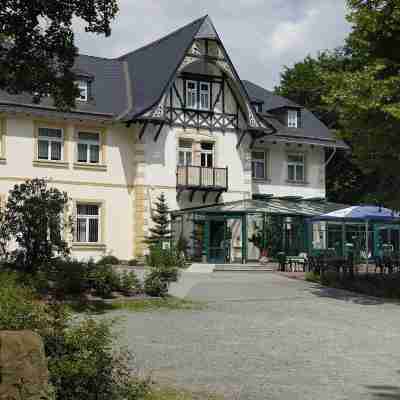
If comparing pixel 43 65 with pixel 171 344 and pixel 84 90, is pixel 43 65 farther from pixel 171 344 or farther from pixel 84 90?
pixel 84 90

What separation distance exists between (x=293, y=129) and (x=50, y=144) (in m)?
12.8

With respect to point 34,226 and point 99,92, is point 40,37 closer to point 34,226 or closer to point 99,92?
point 34,226

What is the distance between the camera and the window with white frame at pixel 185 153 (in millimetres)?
30984

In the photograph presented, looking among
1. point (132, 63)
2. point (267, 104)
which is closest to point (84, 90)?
point (132, 63)

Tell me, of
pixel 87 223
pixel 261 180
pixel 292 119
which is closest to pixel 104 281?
pixel 87 223

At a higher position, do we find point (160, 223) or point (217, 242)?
point (160, 223)

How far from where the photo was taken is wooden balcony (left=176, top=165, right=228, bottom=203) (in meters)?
30.3

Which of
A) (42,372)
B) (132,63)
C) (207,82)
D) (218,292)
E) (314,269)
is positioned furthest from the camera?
(132,63)

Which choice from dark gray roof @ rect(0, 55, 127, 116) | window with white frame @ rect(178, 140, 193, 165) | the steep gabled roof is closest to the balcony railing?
window with white frame @ rect(178, 140, 193, 165)

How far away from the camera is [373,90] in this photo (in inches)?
628

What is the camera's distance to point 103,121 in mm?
29250

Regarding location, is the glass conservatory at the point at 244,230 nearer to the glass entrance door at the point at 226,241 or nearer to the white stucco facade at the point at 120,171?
the glass entrance door at the point at 226,241

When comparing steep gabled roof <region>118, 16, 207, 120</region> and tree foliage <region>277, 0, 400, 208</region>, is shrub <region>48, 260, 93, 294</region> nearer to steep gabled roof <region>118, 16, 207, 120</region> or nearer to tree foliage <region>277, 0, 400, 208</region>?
tree foliage <region>277, 0, 400, 208</region>

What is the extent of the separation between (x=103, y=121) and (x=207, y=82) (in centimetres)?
522
